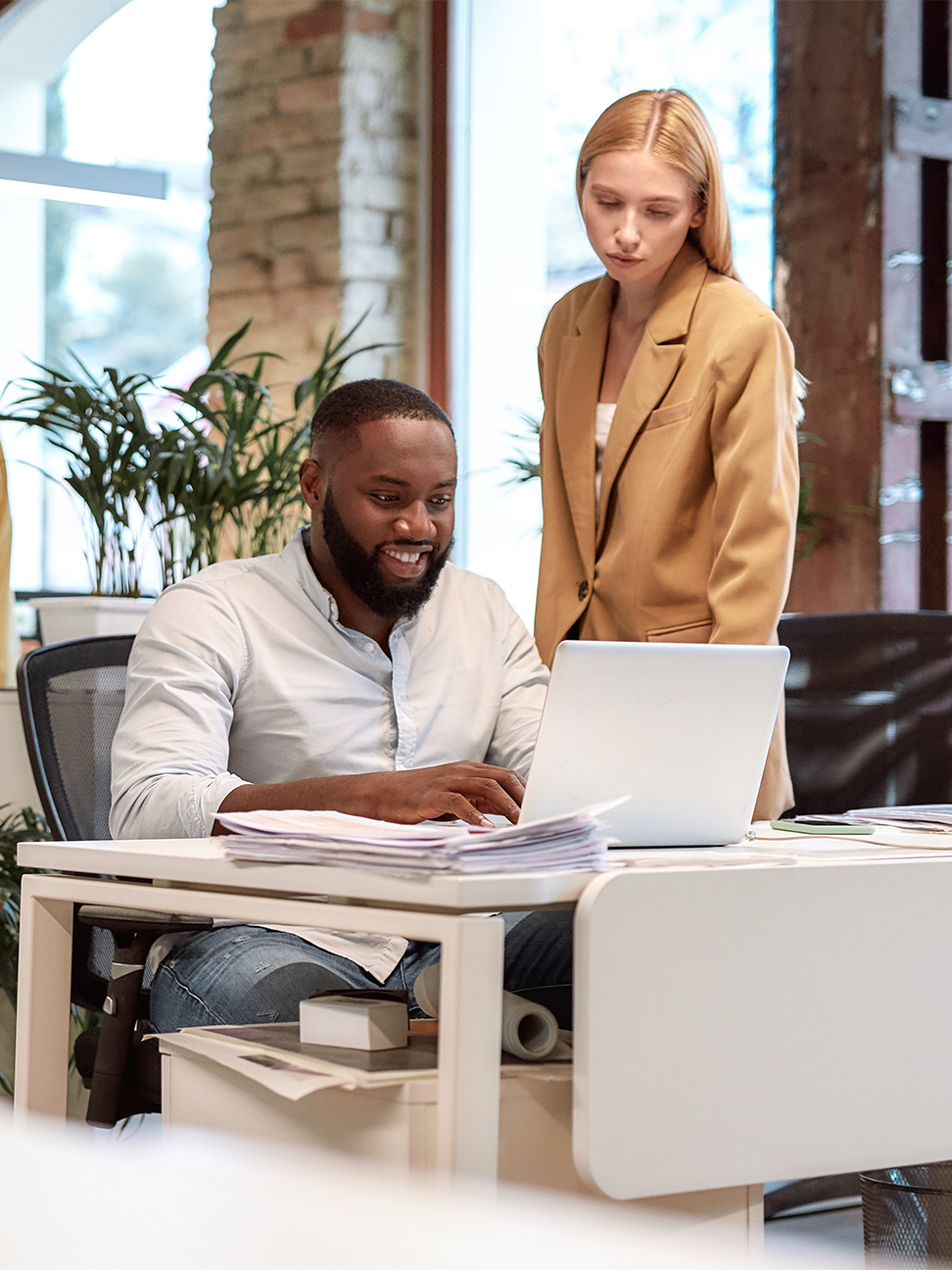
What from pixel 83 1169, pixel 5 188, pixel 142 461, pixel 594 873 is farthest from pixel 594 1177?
pixel 5 188

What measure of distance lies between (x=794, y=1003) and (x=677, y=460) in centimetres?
99

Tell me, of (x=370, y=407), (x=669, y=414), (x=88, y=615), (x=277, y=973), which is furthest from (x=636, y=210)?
(x=88, y=615)

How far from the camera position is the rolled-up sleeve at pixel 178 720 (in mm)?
1619

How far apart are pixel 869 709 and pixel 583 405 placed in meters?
0.68

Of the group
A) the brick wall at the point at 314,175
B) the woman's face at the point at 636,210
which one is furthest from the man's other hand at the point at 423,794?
the brick wall at the point at 314,175

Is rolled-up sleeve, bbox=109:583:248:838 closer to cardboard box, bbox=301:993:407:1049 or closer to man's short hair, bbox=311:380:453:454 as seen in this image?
man's short hair, bbox=311:380:453:454

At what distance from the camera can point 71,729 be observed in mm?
2031

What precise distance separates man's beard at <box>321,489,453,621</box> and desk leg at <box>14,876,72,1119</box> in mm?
633

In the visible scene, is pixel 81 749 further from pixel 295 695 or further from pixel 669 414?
pixel 669 414

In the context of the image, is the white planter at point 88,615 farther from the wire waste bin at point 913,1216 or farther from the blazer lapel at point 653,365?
the wire waste bin at point 913,1216

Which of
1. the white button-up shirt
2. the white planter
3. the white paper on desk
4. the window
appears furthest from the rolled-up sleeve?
the window

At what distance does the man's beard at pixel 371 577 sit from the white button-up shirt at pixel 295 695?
4 centimetres

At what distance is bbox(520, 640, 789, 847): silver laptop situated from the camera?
4.05 feet

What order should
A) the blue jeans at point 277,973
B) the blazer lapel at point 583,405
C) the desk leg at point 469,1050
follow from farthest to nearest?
the blazer lapel at point 583,405
the blue jeans at point 277,973
the desk leg at point 469,1050
